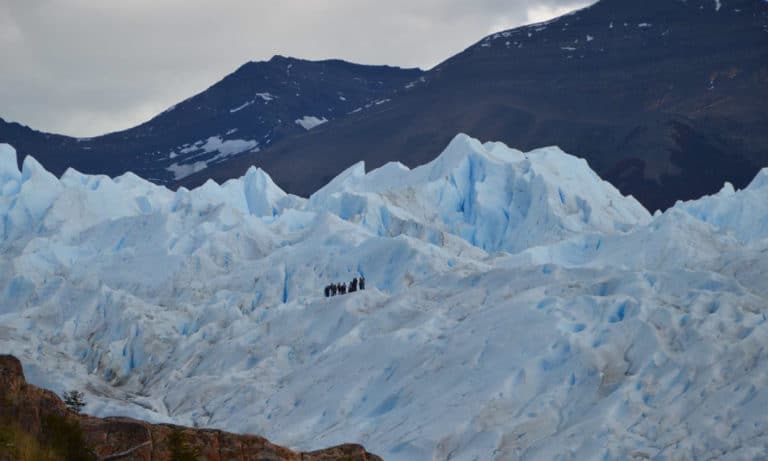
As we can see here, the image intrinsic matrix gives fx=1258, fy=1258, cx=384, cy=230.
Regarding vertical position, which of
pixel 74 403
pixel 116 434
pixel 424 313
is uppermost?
pixel 116 434

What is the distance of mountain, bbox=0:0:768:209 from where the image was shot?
147625mm

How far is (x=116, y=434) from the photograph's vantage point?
21156 millimetres

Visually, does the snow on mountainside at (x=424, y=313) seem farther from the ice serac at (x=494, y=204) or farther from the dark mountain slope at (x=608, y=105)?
the dark mountain slope at (x=608, y=105)

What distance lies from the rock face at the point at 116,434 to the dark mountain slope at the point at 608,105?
12248cm

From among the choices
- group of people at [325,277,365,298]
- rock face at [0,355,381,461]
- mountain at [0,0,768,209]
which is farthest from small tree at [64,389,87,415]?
mountain at [0,0,768,209]

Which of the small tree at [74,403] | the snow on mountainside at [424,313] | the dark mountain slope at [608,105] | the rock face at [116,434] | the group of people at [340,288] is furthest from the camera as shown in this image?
the dark mountain slope at [608,105]

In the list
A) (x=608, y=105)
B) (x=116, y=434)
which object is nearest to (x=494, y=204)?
(x=116, y=434)

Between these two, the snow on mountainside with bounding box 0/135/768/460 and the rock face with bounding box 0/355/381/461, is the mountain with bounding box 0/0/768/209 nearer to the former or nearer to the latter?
the snow on mountainside with bounding box 0/135/768/460

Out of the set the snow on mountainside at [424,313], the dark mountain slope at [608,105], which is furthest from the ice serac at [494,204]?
the dark mountain slope at [608,105]

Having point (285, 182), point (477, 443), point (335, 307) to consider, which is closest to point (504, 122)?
point (285, 182)

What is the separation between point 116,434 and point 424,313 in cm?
3399

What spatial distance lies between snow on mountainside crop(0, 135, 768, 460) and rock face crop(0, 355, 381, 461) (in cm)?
1993

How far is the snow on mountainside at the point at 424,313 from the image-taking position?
42.4 meters

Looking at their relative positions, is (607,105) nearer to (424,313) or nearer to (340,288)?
(340,288)
